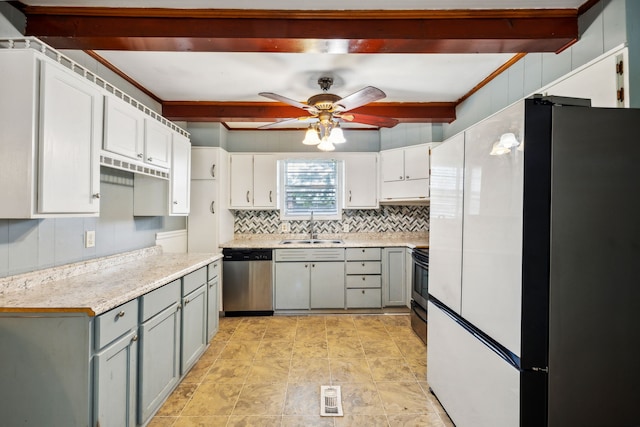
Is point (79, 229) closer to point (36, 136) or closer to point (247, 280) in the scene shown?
point (36, 136)

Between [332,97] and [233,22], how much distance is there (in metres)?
0.97

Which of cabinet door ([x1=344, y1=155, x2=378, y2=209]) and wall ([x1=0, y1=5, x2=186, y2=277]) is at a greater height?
cabinet door ([x1=344, y1=155, x2=378, y2=209])

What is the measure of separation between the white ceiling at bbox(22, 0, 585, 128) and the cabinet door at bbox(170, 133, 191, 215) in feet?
1.79

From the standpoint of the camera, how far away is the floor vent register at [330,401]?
1997 millimetres

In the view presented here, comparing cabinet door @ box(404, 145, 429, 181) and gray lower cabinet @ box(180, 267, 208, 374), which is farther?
cabinet door @ box(404, 145, 429, 181)

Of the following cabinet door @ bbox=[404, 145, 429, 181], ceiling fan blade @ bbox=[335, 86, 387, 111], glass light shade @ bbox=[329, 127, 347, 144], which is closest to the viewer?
ceiling fan blade @ bbox=[335, 86, 387, 111]

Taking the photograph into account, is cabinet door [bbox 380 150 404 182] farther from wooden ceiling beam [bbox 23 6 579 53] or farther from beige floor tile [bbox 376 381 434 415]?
beige floor tile [bbox 376 381 434 415]

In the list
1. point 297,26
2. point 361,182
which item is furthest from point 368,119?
point 361,182

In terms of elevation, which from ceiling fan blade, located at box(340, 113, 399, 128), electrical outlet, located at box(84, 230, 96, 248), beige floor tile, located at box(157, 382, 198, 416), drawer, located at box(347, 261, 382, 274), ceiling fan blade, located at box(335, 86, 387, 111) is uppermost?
ceiling fan blade, located at box(340, 113, 399, 128)

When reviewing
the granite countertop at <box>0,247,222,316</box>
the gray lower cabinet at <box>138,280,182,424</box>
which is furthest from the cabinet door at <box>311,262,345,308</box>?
the gray lower cabinet at <box>138,280,182,424</box>

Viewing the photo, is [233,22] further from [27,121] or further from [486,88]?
[486,88]

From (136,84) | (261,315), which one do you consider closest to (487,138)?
(136,84)

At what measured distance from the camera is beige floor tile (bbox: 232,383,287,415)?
2025 mm

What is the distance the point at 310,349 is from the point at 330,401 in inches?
32.5
